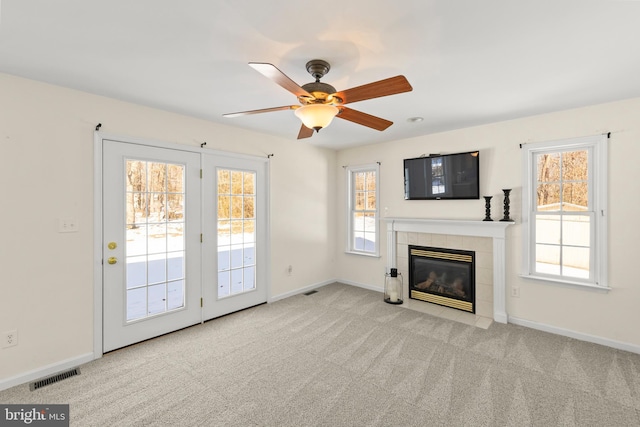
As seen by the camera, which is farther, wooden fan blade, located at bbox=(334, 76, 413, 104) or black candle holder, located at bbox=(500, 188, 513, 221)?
black candle holder, located at bbox=(500, 188, 513, 221)

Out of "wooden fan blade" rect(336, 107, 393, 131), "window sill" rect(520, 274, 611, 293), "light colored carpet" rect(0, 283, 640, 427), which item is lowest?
"light colored carpet" rect(0, 283, 640, 427)

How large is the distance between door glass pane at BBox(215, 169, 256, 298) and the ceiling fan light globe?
82.1 inches

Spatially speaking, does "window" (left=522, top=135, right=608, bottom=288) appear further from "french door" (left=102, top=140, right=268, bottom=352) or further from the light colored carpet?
"french door" (left=102, top=140, right=268, bottom=352)

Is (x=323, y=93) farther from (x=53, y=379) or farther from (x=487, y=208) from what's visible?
(x=53, y=379)

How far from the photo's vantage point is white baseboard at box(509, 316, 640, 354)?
2.88 metres

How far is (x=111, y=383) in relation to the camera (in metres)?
2.36

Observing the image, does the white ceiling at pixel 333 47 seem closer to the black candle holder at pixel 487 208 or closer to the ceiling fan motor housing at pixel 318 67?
the ceiling fan motor housing at pixel 318 67

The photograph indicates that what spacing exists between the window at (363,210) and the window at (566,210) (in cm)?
210

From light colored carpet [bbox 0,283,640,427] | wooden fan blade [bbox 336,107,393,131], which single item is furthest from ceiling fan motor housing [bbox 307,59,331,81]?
light colored carpet [bbox 0,283,640,427]

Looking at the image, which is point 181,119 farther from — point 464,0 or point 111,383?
point 464,0

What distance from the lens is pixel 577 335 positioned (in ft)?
10.3

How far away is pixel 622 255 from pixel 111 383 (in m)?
4.82

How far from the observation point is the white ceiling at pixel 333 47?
5.10 feet

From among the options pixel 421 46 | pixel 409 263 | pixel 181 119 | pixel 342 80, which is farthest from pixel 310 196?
pixel 421 46
